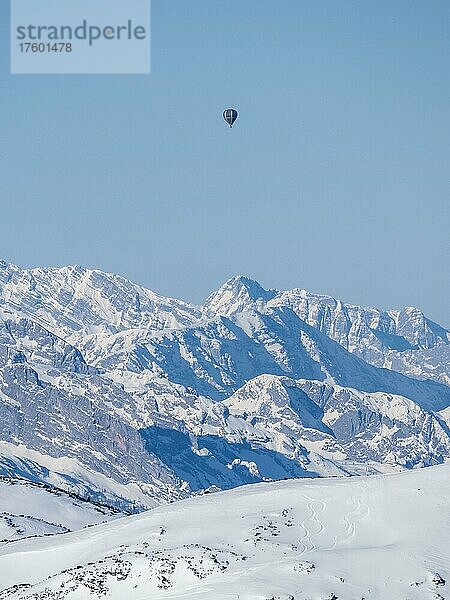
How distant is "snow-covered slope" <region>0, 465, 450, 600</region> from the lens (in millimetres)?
67062

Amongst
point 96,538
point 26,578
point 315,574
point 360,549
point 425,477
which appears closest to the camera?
point 315,574

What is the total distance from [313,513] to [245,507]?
18.4 ft

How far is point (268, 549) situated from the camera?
73938 mm

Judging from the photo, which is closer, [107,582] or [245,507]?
[107,582]

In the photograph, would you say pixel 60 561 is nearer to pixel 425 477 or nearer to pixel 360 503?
pixel 360 503

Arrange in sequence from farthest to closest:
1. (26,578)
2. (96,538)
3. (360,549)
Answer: (96,538), (26,578), (360,549)

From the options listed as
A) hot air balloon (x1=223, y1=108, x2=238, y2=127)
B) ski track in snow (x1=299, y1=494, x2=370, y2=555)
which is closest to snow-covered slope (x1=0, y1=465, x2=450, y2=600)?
ski track in snow (x1=299, y1=494, x2=370, y2=555)

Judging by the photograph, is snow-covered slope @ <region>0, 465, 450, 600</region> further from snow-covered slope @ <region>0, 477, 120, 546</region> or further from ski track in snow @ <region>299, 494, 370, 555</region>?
snow-covered slope @ <region>0, 477, 120, 546</region>

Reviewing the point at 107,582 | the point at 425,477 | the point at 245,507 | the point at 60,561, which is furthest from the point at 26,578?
the point at 425,477

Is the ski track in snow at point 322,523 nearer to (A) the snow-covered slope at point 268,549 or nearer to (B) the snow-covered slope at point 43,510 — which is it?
(A) the snow-covered slope at point 268,549

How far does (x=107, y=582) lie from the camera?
68.8 meters

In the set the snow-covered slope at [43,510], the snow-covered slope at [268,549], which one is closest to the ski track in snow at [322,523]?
the snow-covered slope at [268,549]

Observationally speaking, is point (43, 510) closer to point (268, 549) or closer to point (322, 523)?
point (322, 523)

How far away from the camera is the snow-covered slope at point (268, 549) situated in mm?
67062
